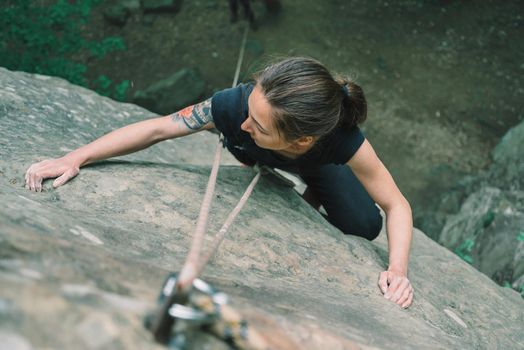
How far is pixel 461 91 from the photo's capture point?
579 cm

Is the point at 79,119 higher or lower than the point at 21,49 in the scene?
higher

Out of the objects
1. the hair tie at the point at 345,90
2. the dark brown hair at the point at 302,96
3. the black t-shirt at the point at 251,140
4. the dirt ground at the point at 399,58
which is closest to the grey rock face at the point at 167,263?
the black t-shirt at the point at 251,140

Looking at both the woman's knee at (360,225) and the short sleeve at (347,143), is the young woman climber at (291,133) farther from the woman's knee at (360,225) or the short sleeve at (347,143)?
the woman's knee at (360,225)

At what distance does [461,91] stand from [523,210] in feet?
8.44

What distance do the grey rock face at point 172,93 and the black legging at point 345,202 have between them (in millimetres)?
3205

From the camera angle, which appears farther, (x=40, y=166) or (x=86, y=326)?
(x=40, y=166)

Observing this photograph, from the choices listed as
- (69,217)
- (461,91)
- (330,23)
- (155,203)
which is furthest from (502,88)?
→ (69,217)

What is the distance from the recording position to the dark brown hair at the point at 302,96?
1737mm

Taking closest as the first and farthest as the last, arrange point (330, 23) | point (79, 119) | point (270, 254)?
point (270, 254)
point (79, 119)
point (330, 23)

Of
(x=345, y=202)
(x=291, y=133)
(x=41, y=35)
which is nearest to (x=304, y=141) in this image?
(x=291, y=133)

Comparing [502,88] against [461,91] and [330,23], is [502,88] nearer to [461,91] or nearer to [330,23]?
[461,91]

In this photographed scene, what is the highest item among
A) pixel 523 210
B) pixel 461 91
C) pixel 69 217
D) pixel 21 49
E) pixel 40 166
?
pixel 461 91

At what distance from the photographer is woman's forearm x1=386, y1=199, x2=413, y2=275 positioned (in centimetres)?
203

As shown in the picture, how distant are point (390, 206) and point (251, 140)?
65cm
